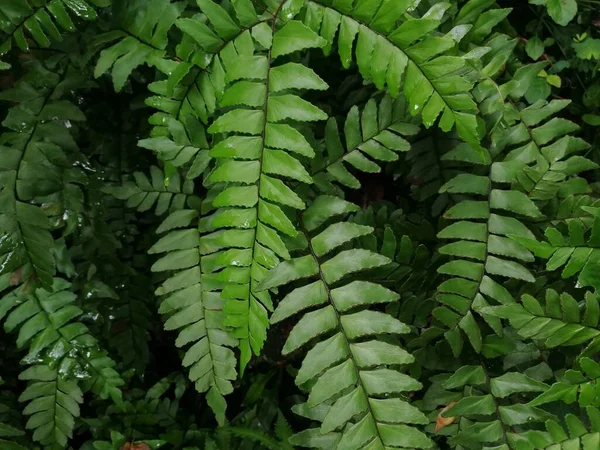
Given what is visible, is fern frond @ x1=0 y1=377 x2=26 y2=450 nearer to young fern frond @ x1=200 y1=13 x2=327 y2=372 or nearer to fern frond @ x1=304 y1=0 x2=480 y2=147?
young fern frond @ x1=200 y1=13 x2=327 y2=372

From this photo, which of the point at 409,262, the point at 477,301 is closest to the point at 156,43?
the point at 409,262

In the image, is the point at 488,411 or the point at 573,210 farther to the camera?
the point at 573,210

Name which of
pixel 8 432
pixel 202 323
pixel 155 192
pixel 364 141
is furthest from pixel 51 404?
pixel 364 141

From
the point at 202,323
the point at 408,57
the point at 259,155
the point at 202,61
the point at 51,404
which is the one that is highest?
the point at 408,57

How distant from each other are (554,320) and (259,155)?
28.0 inches

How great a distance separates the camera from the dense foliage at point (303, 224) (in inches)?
45.5

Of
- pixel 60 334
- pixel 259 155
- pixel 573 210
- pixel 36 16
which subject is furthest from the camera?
pixel 60 334

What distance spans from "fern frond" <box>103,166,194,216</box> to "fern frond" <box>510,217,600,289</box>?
0.87m

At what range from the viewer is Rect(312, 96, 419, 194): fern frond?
4.53ft

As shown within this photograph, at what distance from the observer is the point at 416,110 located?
1.17m

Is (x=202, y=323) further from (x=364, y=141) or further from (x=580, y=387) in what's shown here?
(x=580, y=387)

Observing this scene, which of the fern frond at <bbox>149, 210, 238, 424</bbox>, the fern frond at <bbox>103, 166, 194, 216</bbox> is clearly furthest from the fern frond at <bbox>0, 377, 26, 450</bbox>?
the fern frond at <bbox>103, 166, 194, 216</bbox>

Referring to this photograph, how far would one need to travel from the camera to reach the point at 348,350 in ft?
3.98

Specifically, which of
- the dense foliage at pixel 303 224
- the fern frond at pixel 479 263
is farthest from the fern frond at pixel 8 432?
the fern frond at pixel 479 263
